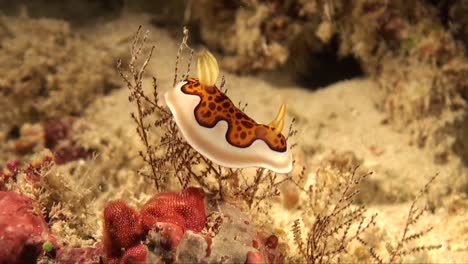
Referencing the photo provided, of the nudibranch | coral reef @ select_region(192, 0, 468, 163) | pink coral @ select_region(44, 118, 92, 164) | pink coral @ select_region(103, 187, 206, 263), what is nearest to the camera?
pink coral @ select_region(103, 187, 206, 263)

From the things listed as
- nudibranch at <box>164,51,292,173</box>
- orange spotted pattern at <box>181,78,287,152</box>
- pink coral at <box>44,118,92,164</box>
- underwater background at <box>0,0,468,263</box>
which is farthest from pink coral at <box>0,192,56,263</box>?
pink coral at <box>44,118,92,164</box>

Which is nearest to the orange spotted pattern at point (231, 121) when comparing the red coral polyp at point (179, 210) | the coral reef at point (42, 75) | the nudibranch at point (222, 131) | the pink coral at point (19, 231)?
the nudibranch at point (222, 131)

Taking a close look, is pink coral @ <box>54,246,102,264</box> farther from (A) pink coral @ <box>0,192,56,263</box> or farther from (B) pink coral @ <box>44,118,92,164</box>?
(B) pink coral @ <box>44,118,92,164</box>

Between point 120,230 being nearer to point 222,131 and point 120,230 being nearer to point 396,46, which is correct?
point 222,131

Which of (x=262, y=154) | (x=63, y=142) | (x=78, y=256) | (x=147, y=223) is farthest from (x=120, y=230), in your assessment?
(x=63, y=142)

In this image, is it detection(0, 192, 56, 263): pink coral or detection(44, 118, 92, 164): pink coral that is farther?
detection(44, 118, 92, 164): pink coral

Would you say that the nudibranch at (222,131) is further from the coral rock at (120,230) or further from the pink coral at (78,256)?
the pink coral at (78,256)

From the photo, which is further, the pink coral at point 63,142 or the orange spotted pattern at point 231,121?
the pink coral at point 63,142
